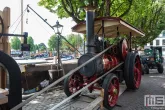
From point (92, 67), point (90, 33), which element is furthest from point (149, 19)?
point (92, 67)

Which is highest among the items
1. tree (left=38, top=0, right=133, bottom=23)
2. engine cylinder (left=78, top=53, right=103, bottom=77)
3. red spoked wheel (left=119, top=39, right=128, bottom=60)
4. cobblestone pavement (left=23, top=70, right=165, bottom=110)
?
tree (left=38, top=0, right=133, bottom=23)

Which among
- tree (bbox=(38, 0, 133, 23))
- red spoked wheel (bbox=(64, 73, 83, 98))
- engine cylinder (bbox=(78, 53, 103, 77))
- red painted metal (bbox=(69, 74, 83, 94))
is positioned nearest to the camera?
engine cylinder (bbox=(78, 53, 103, 77))

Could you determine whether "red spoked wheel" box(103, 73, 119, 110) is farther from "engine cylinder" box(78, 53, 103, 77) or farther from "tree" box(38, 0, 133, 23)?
"tree" box(38, 0, 133, 23)

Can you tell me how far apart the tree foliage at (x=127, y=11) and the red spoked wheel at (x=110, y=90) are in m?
3.13

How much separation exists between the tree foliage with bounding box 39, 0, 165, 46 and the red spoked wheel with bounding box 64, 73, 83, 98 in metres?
2.66

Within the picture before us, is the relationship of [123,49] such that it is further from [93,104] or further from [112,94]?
[93,104]

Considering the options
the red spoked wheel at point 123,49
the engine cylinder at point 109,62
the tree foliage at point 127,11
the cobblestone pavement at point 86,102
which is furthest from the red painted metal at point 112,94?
the tree foliage at point 127,11

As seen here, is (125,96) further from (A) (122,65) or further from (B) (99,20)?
(B) (99,20)

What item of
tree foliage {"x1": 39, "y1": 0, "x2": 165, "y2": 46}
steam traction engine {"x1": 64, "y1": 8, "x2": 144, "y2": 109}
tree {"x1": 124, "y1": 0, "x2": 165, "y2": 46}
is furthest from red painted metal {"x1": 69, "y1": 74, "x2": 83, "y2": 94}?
tree {"x1": 124, "y1": 0, "x2": 165, "y2": 46}

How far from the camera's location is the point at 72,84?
5.60 m

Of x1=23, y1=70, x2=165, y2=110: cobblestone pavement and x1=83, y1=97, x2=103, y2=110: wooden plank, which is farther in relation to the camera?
x1=23, y1=70, x2=165, y2=110: cobblestone pavement

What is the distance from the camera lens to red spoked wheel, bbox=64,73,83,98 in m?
5.38

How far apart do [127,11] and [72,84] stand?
7285 millimetres

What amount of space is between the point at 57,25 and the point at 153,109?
5313mm
